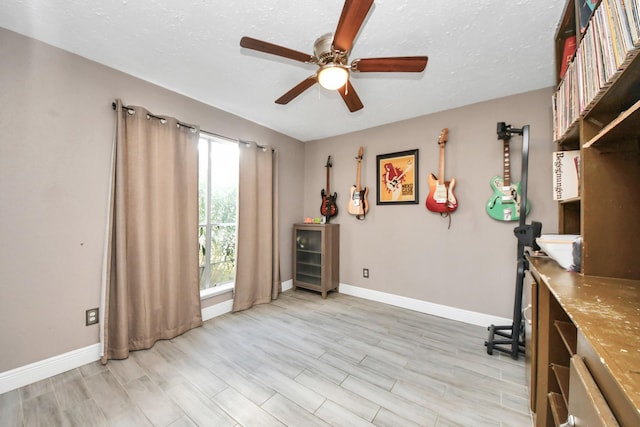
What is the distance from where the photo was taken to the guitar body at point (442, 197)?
2545 mm

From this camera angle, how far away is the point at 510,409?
1.38 metres

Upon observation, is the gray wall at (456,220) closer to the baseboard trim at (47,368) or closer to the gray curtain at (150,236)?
the gray curtain at (150,236)

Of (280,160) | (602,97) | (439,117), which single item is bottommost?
(602,97)

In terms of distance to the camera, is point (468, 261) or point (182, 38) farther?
point (468, 261)

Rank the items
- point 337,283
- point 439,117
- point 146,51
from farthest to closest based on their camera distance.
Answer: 1. point 337,283
2. point 439,117
3. point 146,51

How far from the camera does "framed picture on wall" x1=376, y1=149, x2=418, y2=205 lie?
2.83m

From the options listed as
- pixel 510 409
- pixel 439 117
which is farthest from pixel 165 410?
pixel 439 117

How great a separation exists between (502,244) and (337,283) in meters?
2.02

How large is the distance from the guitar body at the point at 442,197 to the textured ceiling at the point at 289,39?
0.88 m

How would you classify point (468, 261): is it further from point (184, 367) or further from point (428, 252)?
point (184, 367)

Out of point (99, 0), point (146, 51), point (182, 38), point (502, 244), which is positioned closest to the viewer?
point (99, 0)

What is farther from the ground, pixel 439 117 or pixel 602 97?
pixel 439 117

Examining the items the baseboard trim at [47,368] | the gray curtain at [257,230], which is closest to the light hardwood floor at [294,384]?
the baseboard trim at [47,368]

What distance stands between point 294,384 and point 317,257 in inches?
74.2
